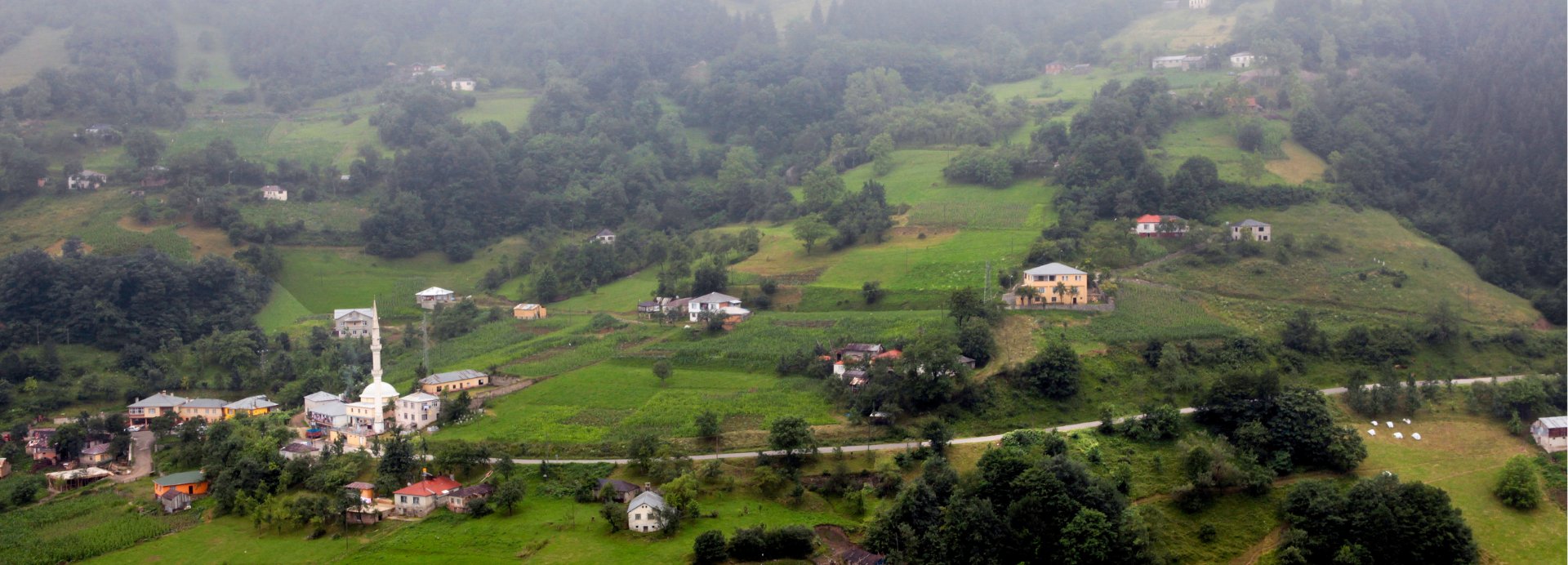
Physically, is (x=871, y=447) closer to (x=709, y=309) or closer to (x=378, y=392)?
(x=709, y=309)

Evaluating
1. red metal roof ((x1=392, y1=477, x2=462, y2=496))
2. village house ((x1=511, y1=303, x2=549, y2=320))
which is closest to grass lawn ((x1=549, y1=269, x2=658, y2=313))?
village house ((x1=511, y1=303, x2=549, y2=320))

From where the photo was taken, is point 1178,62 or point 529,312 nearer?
point 529,312

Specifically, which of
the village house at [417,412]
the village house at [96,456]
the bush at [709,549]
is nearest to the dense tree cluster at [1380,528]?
the bush at [709,549]

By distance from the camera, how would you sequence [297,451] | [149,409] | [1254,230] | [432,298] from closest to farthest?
[297,451]
[149,409]
[1254,230]
[432,298]

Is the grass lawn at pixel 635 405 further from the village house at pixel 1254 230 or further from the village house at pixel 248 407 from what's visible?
the village house at pixel 1254 230

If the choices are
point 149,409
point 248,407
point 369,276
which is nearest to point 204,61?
point 369,276

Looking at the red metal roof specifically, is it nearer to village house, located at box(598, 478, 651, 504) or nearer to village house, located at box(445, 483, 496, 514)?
village house, located at box(445, 483, 496, 514)

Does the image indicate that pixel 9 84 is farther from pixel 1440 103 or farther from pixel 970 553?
pixel 1440 103
